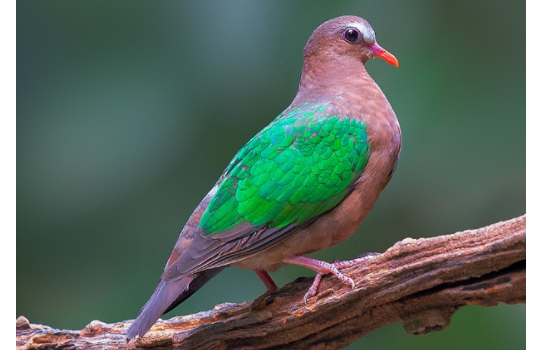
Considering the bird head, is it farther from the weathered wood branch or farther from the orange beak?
the weathered wood branch

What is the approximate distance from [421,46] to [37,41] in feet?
9.11

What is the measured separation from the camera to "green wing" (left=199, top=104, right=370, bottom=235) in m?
2.70

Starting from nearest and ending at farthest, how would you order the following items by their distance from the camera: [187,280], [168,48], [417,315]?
[417,315]
[187,280]
[168,48]

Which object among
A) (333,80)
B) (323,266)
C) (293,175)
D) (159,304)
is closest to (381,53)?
(333,80)

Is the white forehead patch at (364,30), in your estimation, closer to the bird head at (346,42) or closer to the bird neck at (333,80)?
the bird head at (346,42)

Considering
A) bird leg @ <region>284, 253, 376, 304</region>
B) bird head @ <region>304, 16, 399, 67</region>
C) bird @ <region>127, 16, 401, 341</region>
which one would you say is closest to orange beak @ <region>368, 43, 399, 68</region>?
bird head @ <region>304, 16, 399, 67</region>

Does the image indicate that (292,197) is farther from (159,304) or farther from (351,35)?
(351,35)

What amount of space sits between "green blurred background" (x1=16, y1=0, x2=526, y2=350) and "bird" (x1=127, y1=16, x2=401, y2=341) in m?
1.44

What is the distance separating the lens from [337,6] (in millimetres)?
4480

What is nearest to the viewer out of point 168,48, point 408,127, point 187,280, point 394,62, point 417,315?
point 417,315

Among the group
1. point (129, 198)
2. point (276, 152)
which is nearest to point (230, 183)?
point (276, 152)

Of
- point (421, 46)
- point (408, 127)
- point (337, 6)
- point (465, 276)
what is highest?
point (337, 6)

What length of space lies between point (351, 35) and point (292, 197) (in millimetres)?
1049

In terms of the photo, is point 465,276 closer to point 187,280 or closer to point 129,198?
point 187,280
